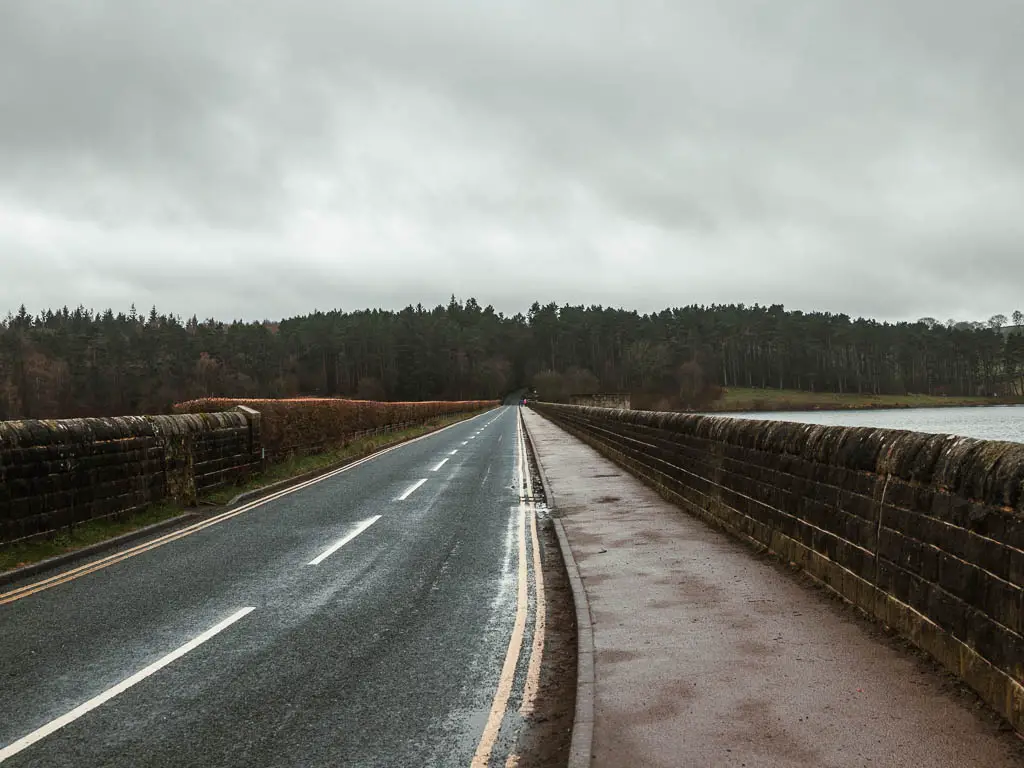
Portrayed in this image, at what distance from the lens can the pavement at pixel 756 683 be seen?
404 cm

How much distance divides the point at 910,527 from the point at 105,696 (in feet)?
20.1

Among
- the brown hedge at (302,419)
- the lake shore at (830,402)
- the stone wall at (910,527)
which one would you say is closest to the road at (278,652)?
the stone wall at (910,527)

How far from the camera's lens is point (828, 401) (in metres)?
109

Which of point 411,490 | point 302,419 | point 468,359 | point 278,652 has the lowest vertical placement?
point 411,490

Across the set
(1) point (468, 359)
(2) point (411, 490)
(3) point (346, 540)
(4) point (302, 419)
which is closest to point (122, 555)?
(3) point (346, 540)

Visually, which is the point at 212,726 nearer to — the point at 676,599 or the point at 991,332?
the point at 676,599

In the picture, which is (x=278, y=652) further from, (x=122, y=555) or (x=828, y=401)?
(x=828, y=401)

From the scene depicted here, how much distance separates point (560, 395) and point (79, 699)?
12139cm

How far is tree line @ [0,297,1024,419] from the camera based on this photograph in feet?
318

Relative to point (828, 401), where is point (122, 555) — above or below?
below

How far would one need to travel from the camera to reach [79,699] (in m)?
5.11

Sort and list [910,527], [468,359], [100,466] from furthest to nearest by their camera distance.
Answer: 1. [468,359]
2. [100,466]
3. [910,527]

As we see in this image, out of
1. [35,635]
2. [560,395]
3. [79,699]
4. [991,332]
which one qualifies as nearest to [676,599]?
[79,699]

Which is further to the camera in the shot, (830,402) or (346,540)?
(830,402)
